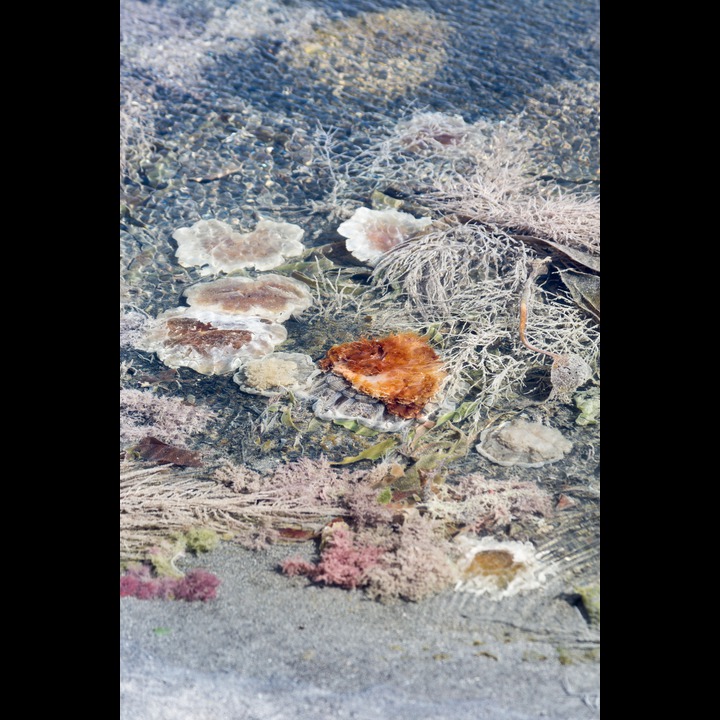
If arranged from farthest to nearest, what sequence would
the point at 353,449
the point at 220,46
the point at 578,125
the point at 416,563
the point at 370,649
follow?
the point at 220,46 < the point at 578,125 < the point at 353,449 < the point at 416,563 < the point at 370,649

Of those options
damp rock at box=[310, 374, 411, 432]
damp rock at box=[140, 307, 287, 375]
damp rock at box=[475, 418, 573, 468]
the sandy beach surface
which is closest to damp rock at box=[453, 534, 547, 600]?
the sandy beach surface

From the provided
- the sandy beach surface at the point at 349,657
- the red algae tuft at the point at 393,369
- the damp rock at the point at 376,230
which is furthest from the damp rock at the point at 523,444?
the damp rock at the point at 376,230

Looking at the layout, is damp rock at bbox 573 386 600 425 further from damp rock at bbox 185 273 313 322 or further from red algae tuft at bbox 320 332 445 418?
damp rock at bbox 185 273 313 322

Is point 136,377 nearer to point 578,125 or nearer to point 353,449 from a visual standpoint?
point 353,449

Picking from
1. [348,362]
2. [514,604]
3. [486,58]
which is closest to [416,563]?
[514,604]

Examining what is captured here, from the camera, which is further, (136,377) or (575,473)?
(136,377)

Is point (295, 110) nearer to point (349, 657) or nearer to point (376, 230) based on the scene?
point (376, 230)

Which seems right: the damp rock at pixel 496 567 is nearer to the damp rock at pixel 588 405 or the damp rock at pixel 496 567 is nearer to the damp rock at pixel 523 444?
the damp rock at pixel 523 444
